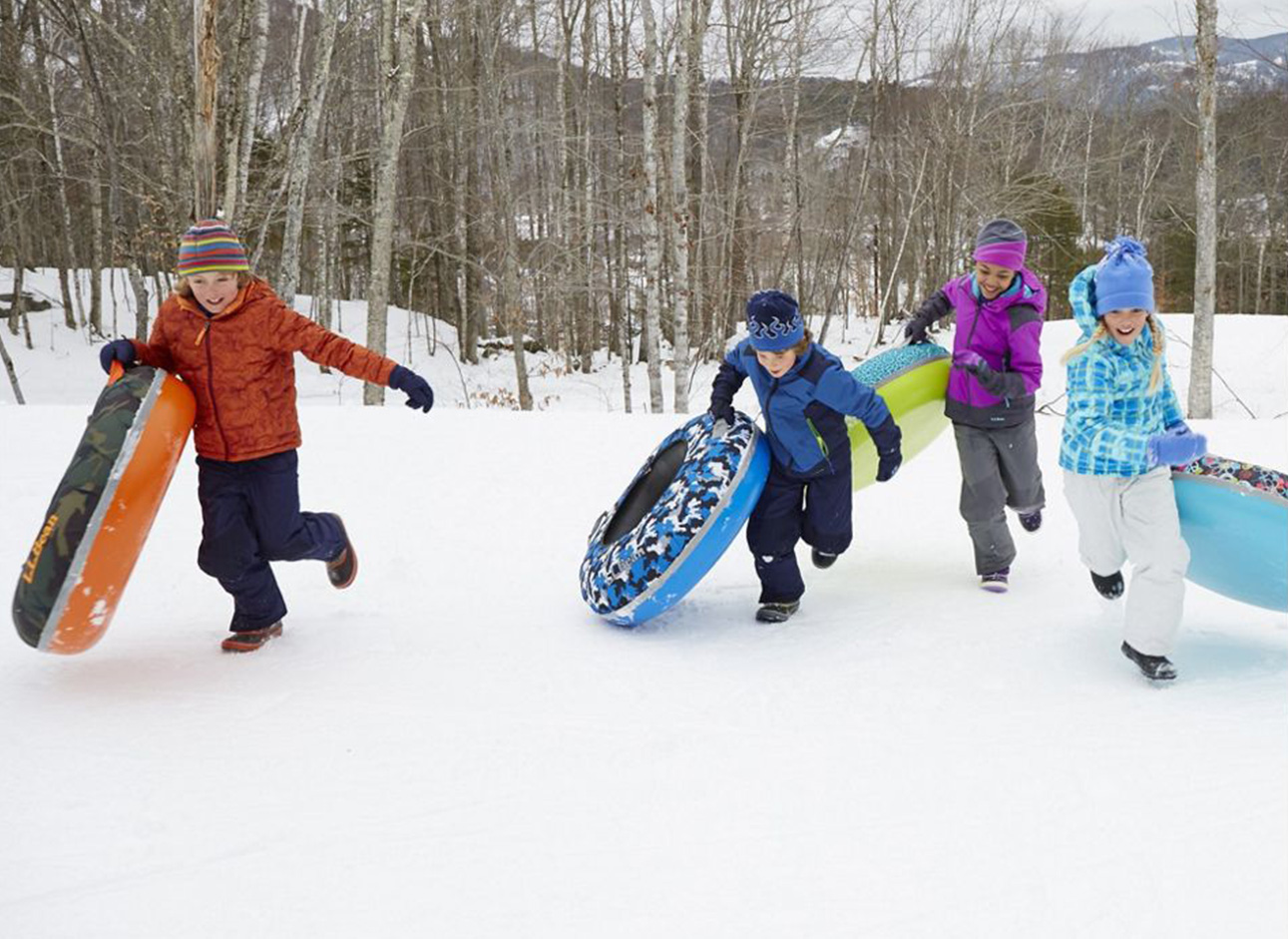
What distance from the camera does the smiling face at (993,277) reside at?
4.29 m

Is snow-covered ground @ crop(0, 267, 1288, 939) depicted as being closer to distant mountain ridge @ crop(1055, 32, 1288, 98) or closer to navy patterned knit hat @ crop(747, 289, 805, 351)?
navy patterned knit hat @ crop(747, 289, 805, 351)

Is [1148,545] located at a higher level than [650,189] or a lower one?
lower

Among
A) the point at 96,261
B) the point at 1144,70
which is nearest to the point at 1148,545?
the point at 96,261

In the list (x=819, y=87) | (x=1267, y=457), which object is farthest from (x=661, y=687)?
(x=819, y=87)

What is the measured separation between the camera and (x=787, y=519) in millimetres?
4090

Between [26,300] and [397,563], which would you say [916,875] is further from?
[26,300]

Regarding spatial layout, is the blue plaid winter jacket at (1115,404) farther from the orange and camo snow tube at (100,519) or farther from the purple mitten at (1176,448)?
the orange and camo snow tube at (100,519)

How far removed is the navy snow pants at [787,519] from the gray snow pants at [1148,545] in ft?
3.25

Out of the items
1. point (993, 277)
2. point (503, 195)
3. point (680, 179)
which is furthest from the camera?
point (503, 195)

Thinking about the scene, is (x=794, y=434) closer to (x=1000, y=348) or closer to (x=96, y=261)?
(x=1000, y=348)

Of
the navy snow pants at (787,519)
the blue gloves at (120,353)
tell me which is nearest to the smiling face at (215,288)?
the blue gloves at (120,353)

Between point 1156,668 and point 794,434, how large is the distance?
1.61 metres

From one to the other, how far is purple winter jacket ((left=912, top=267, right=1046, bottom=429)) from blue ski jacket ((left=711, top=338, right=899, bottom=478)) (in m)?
0.68

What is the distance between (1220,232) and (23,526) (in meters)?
38.7
